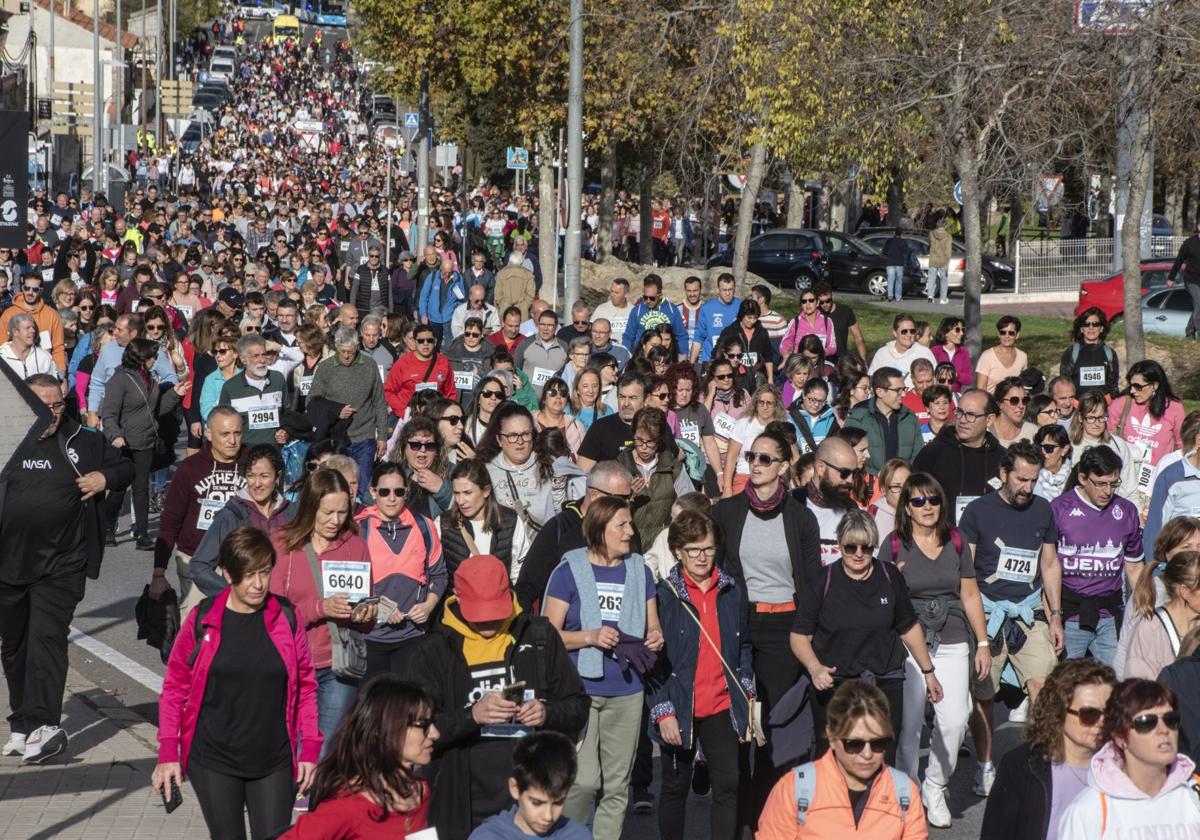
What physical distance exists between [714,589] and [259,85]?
3739 inches

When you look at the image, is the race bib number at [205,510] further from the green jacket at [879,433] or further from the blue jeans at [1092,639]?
the green jacket at [879,433]

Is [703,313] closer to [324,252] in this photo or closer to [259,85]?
[324,252]

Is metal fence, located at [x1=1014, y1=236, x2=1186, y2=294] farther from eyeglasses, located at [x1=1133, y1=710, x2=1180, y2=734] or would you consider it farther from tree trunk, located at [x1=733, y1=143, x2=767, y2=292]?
eyeglasses, located at [x1=1133, y1=710, x2=1180, y2=734]

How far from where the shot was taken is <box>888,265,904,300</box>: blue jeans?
124 feet

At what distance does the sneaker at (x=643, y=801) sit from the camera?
8430 mm

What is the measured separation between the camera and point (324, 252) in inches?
1190

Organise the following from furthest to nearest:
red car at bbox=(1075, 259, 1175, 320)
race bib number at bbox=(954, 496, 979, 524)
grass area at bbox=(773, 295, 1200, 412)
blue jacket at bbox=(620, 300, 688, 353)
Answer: red car at bbox=(1075, 259, 1175, 320) → grass area at bbox=(773, 295, 1200, 412) → blue jacket at bbox=(620, 300, 688, 353) → race bib number at bbox=(954, 496, 979, 524)

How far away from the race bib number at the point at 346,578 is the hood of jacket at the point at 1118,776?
3416 millimetres

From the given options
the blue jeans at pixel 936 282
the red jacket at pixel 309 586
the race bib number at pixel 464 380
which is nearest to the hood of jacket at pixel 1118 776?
the red jacket at pixel 309 586

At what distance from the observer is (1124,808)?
16.8 ft

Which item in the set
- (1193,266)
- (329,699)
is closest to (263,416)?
(329,699)

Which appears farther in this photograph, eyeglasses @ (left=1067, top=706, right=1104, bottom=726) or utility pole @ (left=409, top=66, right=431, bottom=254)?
utility pole @ (left=409, top=66, right=431, bottom=254)

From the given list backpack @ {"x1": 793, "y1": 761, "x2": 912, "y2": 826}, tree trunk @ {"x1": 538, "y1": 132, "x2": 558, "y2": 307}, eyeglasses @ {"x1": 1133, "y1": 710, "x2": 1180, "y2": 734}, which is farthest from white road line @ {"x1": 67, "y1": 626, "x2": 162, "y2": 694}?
tree trunk @ {"x1": 538, "y1": 132, "x2": 558, "y2": 307}

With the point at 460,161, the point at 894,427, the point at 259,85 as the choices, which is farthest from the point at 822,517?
the point at 259,85
